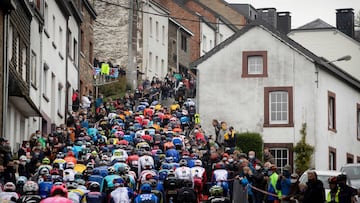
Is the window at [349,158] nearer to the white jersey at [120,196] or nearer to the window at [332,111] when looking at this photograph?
the window at [332,111]

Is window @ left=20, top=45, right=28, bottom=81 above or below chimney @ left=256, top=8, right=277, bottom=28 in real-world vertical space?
below

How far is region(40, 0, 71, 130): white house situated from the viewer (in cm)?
5522

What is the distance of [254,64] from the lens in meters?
64.1

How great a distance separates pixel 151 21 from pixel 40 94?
42.3 meters

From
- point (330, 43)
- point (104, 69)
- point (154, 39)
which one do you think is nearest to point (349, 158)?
point (330, 43)

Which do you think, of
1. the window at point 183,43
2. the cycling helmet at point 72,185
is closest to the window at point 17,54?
the cycling helmet at point 72,185

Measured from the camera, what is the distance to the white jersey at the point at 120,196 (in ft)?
107

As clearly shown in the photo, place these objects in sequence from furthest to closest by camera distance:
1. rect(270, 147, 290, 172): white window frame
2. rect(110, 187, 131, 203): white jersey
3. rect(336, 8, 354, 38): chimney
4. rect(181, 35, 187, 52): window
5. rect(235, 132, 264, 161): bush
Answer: rect(181, 35, 187, 52): window → rect(336, 8, 354, 38): chimney → rect(235, 132, 264, 161): bush → rect(270, 147, 290, 172): white window frame → rect(110, 187, 131, 203): white jersey

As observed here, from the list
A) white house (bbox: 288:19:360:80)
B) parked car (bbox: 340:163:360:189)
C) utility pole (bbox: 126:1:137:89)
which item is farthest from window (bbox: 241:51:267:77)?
utility pole (bbox: 126:1:137:89)

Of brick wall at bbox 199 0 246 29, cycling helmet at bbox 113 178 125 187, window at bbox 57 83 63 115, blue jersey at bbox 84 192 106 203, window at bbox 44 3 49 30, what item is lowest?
blue jersey at bbox 84 192 106 203

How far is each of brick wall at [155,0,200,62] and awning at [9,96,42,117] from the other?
187 ft

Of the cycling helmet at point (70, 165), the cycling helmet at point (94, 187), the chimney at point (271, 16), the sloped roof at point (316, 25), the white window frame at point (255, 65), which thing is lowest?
the cycling helmet at point (94, 187)

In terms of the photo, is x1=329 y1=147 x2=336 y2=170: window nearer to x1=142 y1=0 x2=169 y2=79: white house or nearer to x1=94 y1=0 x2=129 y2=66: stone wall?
x1=94 y1=0 x2=129 y2=66: stone wall

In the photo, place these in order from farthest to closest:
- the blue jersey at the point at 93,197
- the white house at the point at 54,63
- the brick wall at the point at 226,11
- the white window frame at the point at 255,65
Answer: the brick wall at the point at 226,11 < the white window frame at the point at 255,65 < the white house at the point at 54,63 < the blue jersey at the point at 93,197
